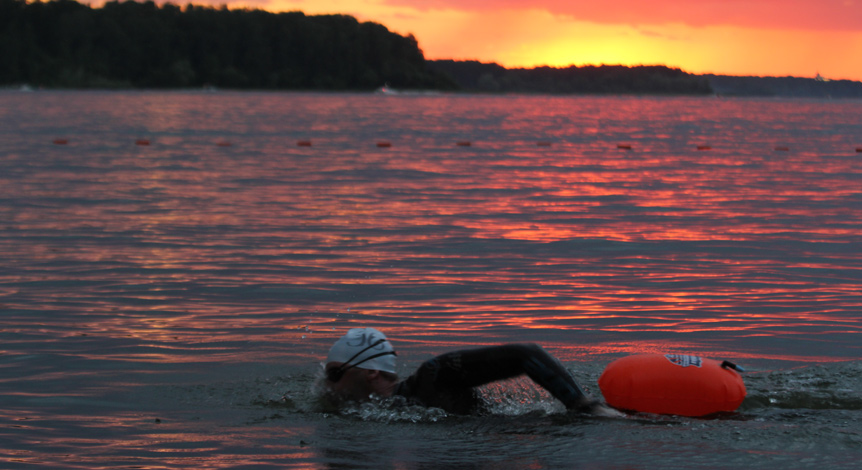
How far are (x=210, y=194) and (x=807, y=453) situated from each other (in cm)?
1677

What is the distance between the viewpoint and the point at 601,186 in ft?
81.1

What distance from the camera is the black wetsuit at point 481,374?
6.10 metres

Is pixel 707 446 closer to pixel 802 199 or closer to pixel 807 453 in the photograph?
pixel 807 453

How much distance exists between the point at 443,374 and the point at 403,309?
12.5ft

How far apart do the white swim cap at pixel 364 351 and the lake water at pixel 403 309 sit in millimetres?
376

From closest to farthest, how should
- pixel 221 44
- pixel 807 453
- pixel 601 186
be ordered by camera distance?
1. pixel 807 453
2. pixel 601 186
3. pixel 221 44

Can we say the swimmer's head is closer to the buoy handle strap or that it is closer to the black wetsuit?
the black wetsuit

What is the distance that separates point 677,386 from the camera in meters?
6.20

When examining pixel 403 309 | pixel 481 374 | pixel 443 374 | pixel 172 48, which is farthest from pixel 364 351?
pixel 172 48

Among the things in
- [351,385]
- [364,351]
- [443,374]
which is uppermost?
[364,351]

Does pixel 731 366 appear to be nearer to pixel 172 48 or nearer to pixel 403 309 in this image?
pixel 403 309

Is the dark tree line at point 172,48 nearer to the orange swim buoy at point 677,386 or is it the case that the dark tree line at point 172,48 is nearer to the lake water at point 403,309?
the lake water at point 403,309

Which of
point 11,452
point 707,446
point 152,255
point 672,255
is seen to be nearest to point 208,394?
point 11,452

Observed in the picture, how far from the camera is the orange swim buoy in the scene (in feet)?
20.3
